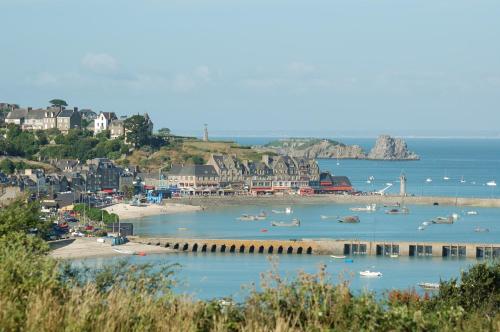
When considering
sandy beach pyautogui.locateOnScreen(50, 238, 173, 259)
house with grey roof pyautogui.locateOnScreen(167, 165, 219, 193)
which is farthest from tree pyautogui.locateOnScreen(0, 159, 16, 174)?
sandy beach pyautogui.locateOnScreen(50, 238, 173, 259)

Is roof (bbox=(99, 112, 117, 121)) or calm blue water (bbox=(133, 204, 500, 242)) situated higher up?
roof (bbox=(99, 112, 117, 121))

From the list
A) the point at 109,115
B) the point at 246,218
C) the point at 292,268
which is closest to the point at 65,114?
the point at 109,115

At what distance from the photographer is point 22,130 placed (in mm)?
97250

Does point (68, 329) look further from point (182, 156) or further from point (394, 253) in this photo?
point (182, 156)

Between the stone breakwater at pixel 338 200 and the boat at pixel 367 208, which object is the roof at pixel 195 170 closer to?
the stone breakwater at pixel 338 200

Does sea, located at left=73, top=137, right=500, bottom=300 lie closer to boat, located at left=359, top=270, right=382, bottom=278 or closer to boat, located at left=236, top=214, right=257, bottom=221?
boat, located at left=359, top=270, right=382, bottom=278

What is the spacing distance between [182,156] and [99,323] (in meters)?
86.4

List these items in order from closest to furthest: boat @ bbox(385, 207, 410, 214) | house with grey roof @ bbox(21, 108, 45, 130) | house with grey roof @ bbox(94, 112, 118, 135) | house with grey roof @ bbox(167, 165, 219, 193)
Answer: boat @ bbox(385, 207, 410, 214) → house with grey roof @ bbox(167, 165, 219, 193) → house with grey roof @ bbox(21, 108, 45, 130) → house with grey roof @ bbox(94, 112, 118, 135)

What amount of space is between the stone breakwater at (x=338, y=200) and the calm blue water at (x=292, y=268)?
32835 mm

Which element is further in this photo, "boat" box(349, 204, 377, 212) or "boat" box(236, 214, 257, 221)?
"boat" box(349, 204, 377, 212)

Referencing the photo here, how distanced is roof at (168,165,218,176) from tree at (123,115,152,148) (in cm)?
991

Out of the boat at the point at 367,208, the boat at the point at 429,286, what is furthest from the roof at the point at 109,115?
the boat at the point at 429,286

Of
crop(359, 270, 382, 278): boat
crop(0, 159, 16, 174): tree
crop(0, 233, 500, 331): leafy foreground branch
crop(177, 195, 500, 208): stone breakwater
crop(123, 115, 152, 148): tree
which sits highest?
crop(123, 115, 152, 148): tree

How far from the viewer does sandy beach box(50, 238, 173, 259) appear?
42.3 meters
